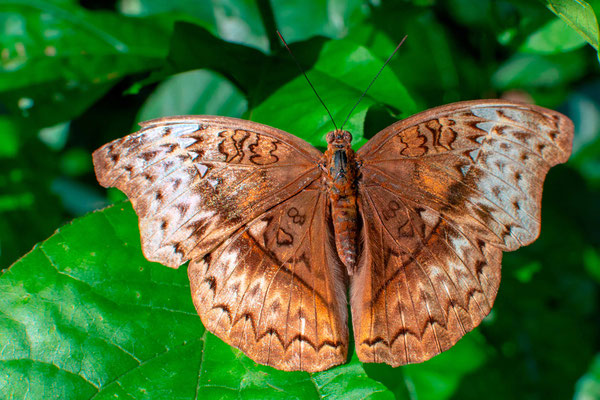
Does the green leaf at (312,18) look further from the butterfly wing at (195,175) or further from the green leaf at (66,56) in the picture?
the butterfly wing at (195,175)

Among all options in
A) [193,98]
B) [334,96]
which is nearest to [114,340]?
[334,96]

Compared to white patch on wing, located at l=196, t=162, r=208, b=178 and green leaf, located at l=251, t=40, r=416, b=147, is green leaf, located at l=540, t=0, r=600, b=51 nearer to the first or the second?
green leaf, located at l=251, t=40, r=416, b=147

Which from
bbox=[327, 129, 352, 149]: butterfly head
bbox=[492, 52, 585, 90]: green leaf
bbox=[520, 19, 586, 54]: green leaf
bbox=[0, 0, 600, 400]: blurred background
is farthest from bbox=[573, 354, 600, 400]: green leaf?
bbox=[327, 129, 352, 149]: butterfly head

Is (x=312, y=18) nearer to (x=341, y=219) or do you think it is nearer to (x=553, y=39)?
(x=553, y=39)

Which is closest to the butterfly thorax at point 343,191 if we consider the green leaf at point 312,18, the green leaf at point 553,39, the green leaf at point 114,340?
the green leaf at point 114,340

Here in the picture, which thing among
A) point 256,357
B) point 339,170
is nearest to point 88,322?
point 256,357

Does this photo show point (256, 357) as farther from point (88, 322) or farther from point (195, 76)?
point (195, 76)
